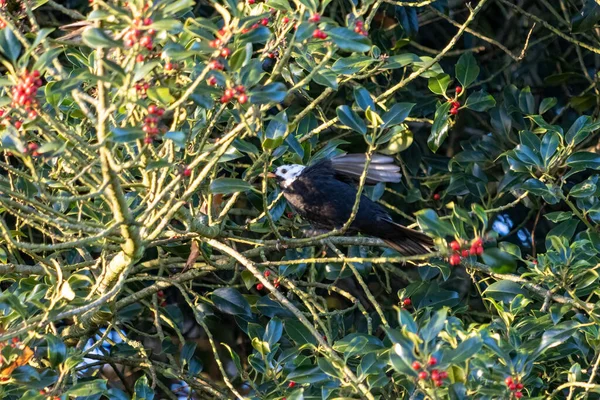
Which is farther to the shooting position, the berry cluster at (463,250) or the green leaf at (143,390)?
the green leaf at (143,390)

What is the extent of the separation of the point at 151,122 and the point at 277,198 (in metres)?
1.04

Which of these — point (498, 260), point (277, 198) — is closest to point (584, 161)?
point (498, 260)

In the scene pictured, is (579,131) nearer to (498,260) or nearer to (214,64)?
(498,260)

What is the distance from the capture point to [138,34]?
6.14ft

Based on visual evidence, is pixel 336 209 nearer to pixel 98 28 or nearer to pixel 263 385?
pixel 263 385

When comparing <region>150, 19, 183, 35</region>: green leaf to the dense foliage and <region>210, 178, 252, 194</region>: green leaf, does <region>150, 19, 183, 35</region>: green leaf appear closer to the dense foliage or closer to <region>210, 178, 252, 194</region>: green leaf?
the dense foliage

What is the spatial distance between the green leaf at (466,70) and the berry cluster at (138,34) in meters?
1.78

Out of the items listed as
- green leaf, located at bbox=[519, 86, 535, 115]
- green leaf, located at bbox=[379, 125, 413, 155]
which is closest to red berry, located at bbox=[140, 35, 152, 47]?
green leaf, located at bbox=[379, 125, 413, 155]

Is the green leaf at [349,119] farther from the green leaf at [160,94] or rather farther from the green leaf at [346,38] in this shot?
the green leaf at [160,94]

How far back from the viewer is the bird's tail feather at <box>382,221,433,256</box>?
364 cm

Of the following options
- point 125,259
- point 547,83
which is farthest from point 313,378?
point 547,83

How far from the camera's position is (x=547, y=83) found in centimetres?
418

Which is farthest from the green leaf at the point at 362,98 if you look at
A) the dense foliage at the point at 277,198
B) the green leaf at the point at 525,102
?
the green leaf at the point at 525,102

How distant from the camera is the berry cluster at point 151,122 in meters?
2.00
